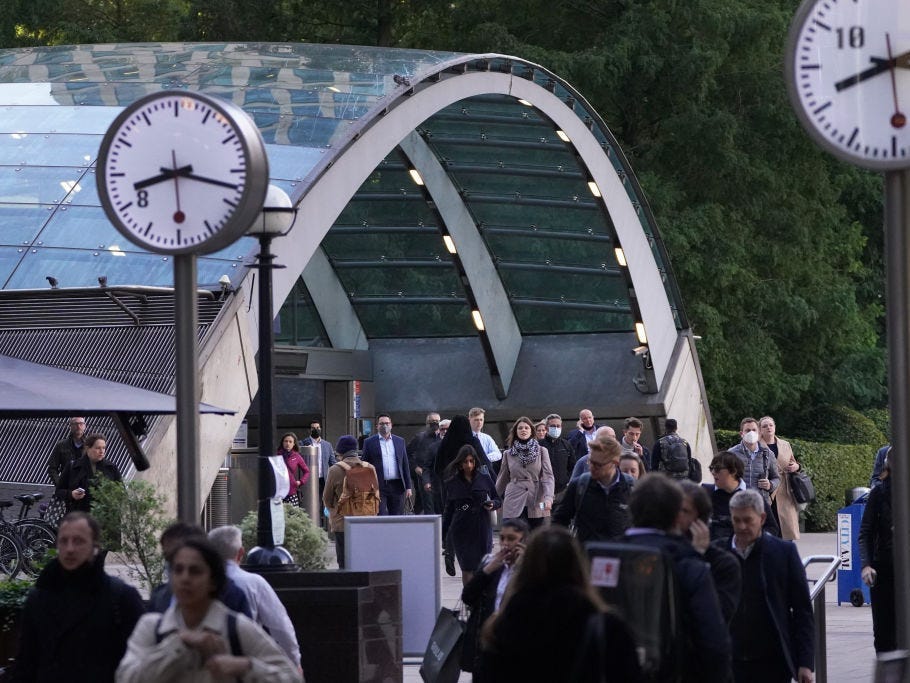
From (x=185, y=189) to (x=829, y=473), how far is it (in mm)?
28869

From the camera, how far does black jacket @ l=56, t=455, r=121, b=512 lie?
19.0m

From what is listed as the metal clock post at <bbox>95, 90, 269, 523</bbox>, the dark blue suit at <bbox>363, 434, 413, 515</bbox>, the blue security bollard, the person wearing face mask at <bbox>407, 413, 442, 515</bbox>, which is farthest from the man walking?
the person wearing face mask at <bbox>407, 413, 442, 515</bbox>

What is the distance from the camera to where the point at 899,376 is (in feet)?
20.4

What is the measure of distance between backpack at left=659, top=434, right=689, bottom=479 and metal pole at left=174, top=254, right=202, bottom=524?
47.8 ft

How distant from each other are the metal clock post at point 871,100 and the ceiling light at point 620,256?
2748 cm

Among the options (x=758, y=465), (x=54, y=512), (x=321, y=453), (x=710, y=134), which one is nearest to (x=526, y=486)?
(x=758, y=465)

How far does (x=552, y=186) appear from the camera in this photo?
33.7 metres

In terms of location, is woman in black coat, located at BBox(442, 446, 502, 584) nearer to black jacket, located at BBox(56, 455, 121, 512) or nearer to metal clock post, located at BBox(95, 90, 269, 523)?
black jacket, located at BBox(56, 455, 121, 512)

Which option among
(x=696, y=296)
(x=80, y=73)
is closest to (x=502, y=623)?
(x=80, y=73)

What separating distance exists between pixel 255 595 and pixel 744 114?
117 ft

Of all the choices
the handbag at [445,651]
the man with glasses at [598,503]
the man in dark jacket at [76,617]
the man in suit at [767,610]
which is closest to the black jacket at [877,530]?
the man with glasses at [598,503]

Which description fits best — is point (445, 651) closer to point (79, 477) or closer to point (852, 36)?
point (852, 36)

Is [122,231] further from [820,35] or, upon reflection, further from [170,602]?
[820,35]

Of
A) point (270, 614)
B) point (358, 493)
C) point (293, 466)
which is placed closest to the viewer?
point (270, 614)
